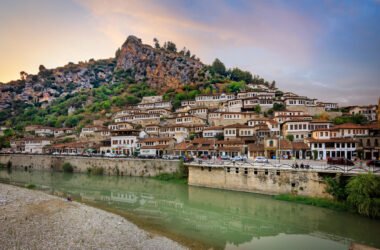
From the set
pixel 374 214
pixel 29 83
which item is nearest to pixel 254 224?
pixel 374 214

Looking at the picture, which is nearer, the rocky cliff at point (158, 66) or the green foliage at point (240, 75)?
the green foliage at point (240, 75)

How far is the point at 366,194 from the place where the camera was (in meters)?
22.5

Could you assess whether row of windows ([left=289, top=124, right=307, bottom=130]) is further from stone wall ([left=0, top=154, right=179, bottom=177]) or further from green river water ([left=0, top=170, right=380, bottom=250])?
green river water ([left=0, top=170, right=380, bottom=250])

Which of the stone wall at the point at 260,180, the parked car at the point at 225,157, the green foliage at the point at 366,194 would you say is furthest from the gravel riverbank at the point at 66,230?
the parked car at the point at 225,157

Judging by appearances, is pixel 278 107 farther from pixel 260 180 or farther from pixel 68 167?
pixel 68 167

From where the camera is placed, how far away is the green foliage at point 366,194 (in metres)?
22.1

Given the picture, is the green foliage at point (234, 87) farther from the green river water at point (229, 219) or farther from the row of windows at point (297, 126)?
the green river water at point (229, 219)

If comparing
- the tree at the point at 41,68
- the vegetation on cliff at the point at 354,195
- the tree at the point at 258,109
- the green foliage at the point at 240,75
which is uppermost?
the tree at the point at 41,68

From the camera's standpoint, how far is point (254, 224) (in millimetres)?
23750

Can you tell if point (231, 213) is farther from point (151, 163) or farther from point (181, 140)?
point (181, 140)

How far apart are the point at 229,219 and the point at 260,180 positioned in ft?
28.0

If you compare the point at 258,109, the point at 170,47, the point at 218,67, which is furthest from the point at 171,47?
the point at 258,109

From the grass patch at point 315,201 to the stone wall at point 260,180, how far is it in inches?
22.4

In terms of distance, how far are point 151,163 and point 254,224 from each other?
25.7 meters
